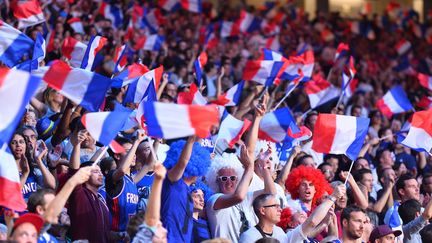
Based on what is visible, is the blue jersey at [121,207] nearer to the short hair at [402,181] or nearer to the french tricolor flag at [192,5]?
the short hair at [402,181]

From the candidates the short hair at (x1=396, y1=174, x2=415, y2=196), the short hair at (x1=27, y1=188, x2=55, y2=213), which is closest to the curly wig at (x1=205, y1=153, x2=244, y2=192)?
the short hair at (x1=27, y1=188, x2=55, y2=213)

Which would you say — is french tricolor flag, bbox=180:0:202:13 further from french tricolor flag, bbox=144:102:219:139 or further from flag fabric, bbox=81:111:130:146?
french tricolor flag, bbox=144:102:219:139

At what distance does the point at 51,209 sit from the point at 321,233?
3141 mm

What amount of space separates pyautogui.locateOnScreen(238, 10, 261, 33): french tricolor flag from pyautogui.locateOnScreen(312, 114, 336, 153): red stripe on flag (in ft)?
36.8

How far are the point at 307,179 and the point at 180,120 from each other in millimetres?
2608

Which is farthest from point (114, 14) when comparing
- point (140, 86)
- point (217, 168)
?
point (217, 168)

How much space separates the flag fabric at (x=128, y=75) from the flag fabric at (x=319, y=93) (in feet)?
11.4

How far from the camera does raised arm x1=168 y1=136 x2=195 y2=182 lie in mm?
7926

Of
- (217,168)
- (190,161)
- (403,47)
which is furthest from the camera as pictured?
(403,47)

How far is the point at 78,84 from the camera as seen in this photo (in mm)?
8477

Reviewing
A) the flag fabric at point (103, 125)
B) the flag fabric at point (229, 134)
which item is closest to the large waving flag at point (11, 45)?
the flag fabric at point (229, 134)

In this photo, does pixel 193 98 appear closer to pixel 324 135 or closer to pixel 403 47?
pixel 324 135

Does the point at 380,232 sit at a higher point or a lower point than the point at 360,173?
higher

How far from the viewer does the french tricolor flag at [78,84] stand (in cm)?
836
